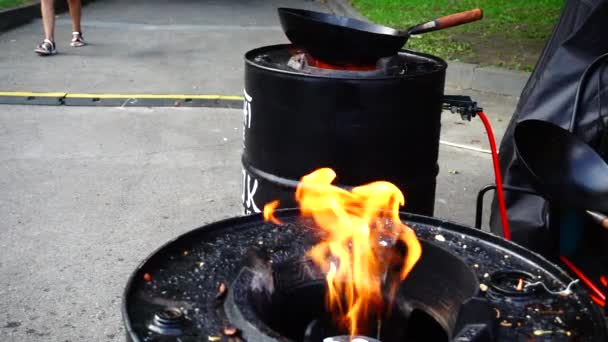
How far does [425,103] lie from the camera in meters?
2.73

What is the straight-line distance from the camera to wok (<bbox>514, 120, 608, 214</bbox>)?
245 cm

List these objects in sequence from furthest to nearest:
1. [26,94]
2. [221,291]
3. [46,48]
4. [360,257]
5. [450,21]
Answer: [46,48] < [26,94] < [450,21] < [360,257] < [221,291]

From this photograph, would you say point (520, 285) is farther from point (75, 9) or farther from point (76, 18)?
point (76, 18)

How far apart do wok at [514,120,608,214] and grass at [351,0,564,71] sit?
187 inches

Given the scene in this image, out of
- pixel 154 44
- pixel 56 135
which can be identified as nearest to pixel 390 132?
pixel 56 135

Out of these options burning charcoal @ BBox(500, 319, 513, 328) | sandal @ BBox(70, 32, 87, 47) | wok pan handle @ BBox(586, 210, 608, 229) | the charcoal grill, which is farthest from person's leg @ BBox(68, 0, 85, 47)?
burning charcoal @ BBox(500, 319, 513, 328)

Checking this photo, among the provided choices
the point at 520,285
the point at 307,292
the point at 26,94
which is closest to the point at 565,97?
the point at 520,285

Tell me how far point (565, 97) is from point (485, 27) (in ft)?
23.1

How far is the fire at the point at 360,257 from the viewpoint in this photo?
198cm

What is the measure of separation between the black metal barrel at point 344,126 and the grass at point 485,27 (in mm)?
4847

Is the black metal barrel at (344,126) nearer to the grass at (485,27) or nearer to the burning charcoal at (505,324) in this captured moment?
the burning charcoal at (505,324)

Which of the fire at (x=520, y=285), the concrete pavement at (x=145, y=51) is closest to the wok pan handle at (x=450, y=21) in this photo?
the fire at (x=520, y=285)

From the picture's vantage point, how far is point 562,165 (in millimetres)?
2611

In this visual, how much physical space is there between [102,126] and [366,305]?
Result: 451 centimetres
